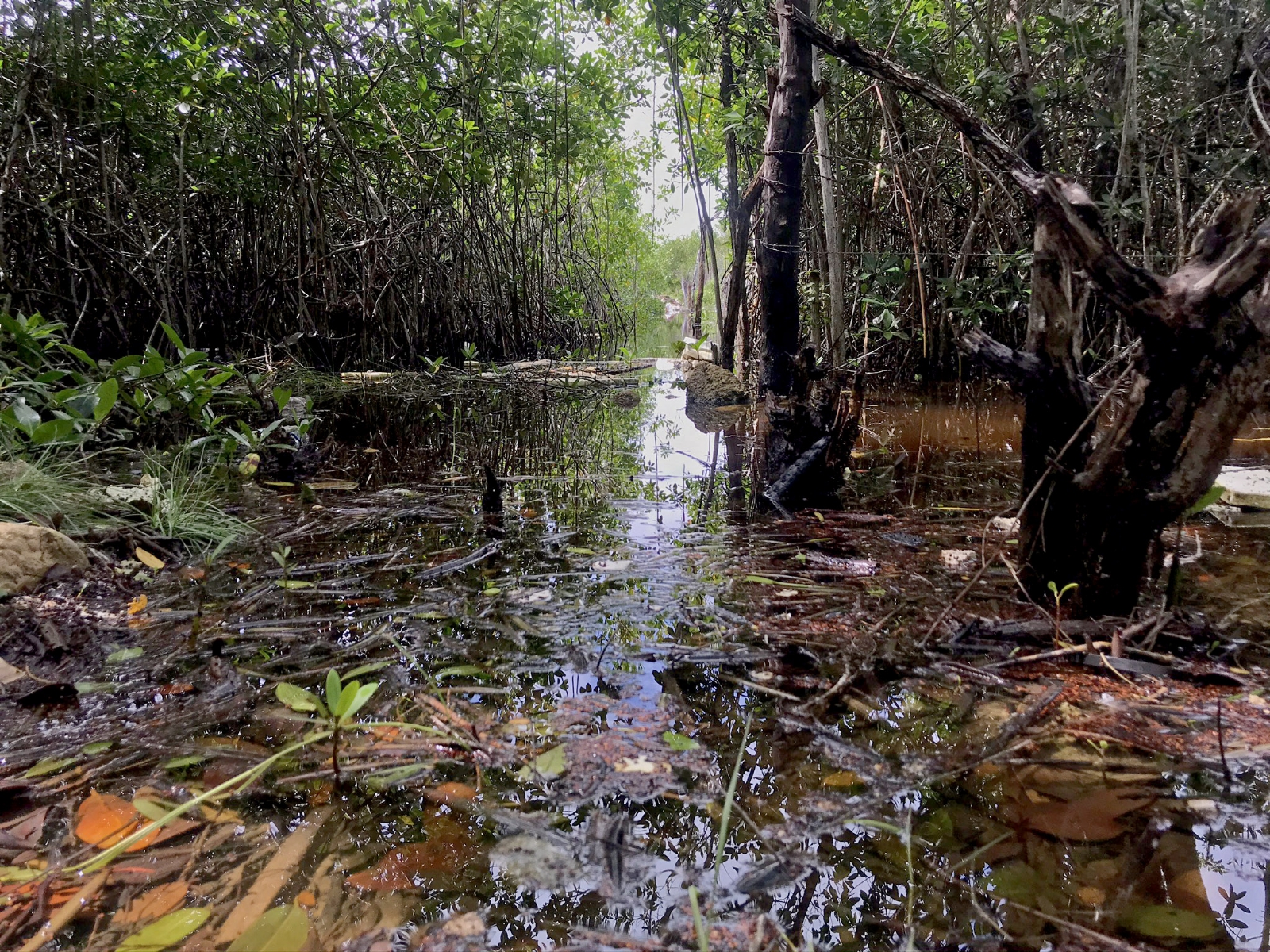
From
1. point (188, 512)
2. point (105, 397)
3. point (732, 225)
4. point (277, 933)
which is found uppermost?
point (732, 225)

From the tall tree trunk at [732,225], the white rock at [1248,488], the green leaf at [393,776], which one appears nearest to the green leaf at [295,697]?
the green leaf at [393,776]

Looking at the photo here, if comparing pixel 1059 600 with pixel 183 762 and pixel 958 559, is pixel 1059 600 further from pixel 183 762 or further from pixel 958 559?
pixel 183 762

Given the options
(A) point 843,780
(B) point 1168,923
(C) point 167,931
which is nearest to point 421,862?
(C) point 167,931

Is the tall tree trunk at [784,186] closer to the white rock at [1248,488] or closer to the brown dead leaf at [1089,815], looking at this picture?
the white rock at [1248,488]

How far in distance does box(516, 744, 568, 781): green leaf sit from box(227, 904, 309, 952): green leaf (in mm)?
334

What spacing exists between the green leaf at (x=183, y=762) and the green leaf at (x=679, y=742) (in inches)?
27.9

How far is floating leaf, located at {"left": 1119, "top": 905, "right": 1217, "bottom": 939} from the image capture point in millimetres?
795

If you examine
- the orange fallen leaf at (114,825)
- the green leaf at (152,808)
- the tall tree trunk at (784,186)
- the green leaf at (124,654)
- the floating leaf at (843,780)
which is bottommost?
the orange fallen leaf at (114,825)

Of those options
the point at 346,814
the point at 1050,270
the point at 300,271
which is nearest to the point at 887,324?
the point at 1050,270

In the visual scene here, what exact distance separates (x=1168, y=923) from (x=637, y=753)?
68cm

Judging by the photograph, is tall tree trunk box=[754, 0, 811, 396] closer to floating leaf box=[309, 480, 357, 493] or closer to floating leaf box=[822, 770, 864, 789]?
floating leaf box=[309, 480, 357, 493]

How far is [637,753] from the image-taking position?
114 cm

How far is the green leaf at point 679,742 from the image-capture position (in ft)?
3.80

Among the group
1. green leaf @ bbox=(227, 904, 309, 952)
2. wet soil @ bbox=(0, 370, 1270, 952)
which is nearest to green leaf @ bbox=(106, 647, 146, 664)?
wet soil @ bbox=(0, 370, 1270, 952)
